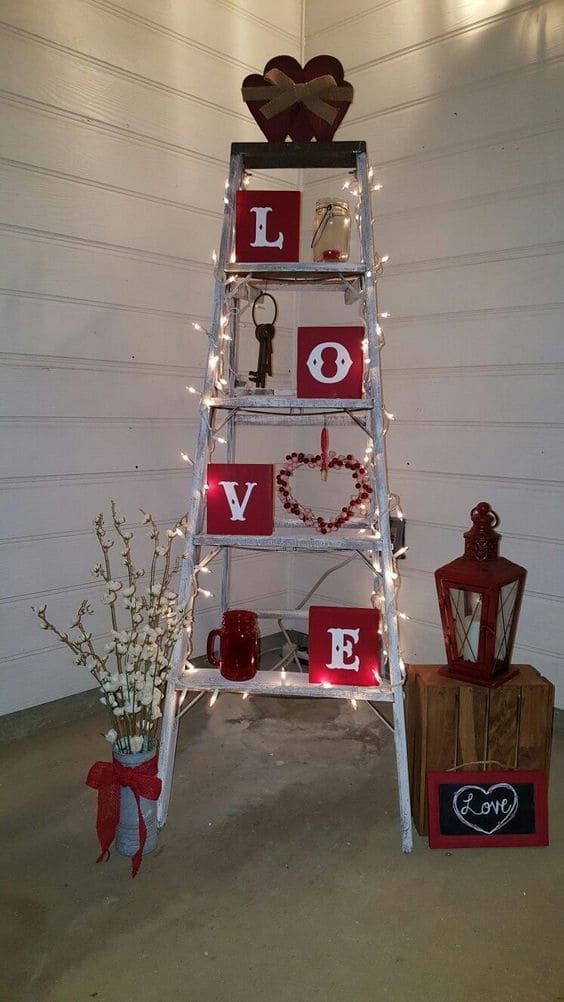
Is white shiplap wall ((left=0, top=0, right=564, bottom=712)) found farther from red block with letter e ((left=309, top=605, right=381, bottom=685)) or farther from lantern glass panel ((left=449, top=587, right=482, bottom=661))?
red block with letter e ((left=309, top=605, right=381, bottom=685))

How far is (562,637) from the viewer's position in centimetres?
218

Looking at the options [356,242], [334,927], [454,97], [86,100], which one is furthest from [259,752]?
[454,97]

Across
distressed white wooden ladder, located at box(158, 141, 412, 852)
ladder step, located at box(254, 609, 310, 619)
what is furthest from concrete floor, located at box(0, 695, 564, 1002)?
ladder step, located at box(254, 609, 310, 619)

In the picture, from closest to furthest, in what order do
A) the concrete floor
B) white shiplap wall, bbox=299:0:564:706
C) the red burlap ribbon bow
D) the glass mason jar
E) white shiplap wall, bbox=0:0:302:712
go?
the concrete floor
the red burlap ribbon bow
the glass mason jar
white shiplap wall, bbox=0:0:302:712
white shiplap wall, bbox=299:0:564:706

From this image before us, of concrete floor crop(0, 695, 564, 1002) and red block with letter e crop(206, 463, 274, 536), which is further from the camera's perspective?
red block with letter e crop(206, 463, 274, 536)

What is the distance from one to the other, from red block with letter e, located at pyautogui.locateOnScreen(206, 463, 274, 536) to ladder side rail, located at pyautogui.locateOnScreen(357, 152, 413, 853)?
0.27 metres

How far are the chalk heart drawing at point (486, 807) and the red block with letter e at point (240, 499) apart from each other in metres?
0.78

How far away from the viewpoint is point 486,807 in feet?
5.23

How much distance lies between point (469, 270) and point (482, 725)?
1.50 m

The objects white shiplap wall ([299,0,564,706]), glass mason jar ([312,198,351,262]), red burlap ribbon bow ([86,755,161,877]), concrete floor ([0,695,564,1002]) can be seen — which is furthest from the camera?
white shiplap wall ([299,0,564,706])

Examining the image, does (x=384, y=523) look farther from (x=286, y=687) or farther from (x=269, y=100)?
(x=269, y=100)

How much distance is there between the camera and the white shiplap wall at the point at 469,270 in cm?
214

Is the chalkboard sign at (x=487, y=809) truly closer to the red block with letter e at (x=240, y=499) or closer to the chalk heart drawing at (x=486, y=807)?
the chalk heart drawing at (x=486, y=807)

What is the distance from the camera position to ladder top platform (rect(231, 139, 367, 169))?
1656 mm
